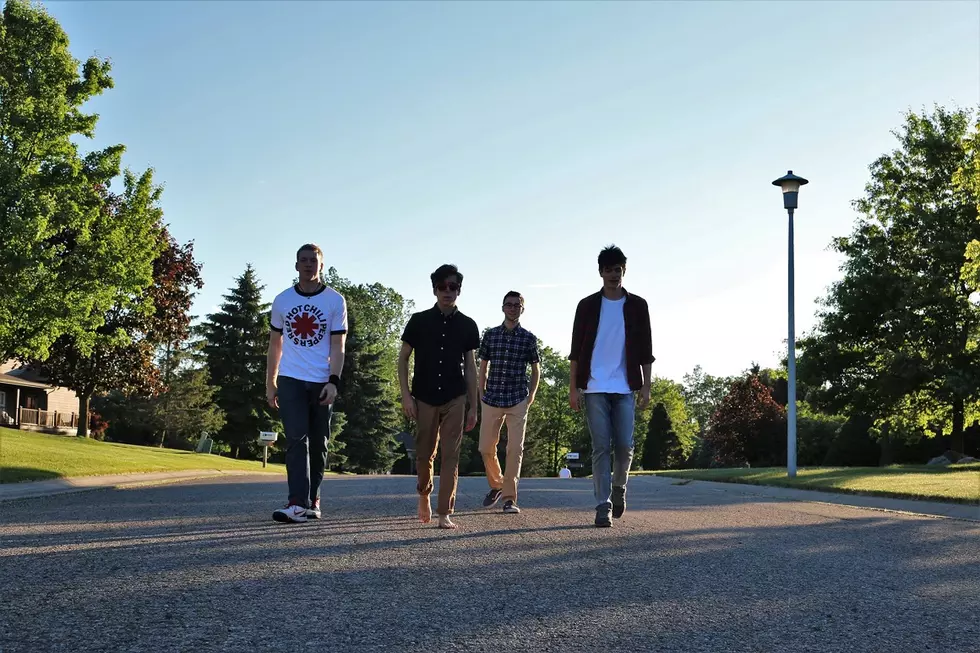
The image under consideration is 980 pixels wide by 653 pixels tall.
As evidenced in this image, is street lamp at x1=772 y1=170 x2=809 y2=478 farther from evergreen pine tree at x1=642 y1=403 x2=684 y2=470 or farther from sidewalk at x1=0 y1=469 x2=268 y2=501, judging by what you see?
evergreen pine tree at x1=642 y1=403 x2=684 y2=470

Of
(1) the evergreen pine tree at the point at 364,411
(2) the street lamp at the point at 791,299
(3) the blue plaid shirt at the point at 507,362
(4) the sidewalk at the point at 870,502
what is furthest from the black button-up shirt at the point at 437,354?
(1) the evergreen pine tree at the point at 364,411

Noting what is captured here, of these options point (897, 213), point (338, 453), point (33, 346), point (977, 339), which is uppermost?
point (897, 213)

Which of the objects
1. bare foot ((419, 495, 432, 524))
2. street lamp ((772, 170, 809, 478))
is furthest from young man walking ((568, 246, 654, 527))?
street lamp ((772, 170, 809, 478))

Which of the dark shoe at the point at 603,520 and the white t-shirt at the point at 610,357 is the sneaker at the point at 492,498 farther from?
the white t-shirt at the point at 610,357

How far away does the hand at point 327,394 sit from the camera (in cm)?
779

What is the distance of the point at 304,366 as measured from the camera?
787 centimetres

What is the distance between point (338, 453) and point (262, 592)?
Answer: 52542mm

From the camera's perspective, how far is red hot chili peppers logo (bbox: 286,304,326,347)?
7.90 metres

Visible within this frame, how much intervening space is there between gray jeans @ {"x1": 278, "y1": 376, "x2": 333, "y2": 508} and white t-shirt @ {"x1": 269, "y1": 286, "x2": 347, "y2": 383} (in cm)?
10

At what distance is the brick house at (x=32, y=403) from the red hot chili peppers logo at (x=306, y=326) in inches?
1694

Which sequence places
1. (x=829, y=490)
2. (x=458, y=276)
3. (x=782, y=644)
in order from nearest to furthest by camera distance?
(x=782, y=644) → (x=458, y=276) → (x=829, y=490)

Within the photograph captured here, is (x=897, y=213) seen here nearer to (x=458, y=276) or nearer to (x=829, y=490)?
(x=829, y=490)

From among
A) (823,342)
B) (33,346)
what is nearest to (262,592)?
(33,346)

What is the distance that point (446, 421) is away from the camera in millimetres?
8039
